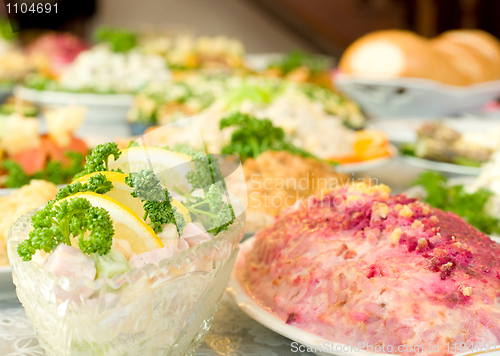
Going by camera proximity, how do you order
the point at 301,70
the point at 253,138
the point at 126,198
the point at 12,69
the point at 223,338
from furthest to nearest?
the point at 301,70, the point at 12,69, the point at 253,138, the point at 223,338, the point at 126,198

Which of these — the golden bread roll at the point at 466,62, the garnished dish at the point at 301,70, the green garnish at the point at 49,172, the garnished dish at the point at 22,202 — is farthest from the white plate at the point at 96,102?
the golden bread roll at the point at 466,62

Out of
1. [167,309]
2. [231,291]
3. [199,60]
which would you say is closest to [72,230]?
[167,309]

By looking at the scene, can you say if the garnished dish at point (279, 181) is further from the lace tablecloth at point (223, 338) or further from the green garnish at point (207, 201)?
the green garnish at point (207, 201)

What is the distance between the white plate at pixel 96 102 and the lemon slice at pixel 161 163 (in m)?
2.59

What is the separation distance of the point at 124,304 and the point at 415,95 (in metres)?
2.99

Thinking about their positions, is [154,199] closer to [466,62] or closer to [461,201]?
[461,201]

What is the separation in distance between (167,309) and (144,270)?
3.6 inches

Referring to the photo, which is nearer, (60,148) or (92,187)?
(92,187)

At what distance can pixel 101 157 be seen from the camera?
0.86 m

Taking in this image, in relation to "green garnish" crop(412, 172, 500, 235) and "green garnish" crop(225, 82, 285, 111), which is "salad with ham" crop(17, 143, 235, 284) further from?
"green garnish" crop(225, 82, 285, 111)

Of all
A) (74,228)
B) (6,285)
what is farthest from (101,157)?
(6,285)

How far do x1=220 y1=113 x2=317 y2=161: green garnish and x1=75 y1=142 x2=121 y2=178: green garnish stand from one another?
38.4 inches

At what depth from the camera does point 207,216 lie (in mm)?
816

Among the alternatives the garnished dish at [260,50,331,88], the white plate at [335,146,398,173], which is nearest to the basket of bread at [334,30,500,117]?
the garnished dish at [260,50,331,88]
